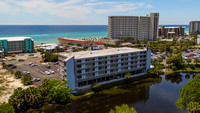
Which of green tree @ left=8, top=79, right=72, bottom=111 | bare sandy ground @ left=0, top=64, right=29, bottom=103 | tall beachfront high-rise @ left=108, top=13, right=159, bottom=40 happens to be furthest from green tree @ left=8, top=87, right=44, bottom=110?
tall beachfront high-rise @ left=108, top=13, right=159, bottom=40

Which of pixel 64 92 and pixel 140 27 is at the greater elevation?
pixel 140 27

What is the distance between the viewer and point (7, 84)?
190 feet

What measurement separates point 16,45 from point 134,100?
318 feet

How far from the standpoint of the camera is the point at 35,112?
42062 mm

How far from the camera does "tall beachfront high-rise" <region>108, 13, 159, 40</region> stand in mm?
175500

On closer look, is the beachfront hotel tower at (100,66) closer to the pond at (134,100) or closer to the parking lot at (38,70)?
the pond at (134,100)

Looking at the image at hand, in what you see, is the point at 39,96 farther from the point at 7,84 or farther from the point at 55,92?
the point at 7,84

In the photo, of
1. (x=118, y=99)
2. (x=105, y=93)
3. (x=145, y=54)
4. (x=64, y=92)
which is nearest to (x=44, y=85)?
(x=64, y=92)

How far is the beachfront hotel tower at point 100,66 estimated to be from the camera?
51531mm

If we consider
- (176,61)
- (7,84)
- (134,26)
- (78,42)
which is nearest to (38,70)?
(7,84)

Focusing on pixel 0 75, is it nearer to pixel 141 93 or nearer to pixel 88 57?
pixel 88 57

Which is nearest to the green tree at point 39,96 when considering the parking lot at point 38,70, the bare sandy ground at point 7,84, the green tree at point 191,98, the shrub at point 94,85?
the bare sandy ground at point 7,84

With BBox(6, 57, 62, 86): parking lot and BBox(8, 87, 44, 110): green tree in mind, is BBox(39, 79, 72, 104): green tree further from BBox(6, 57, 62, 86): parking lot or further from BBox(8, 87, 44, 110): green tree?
BBox(6, 57, 62, 86): parking lot

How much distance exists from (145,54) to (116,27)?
113250 mm
